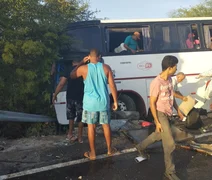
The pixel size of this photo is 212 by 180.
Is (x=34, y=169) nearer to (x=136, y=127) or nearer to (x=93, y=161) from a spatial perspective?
(x=93, y=161)

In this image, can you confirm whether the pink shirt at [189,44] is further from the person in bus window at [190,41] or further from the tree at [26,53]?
the tree at [26,53]

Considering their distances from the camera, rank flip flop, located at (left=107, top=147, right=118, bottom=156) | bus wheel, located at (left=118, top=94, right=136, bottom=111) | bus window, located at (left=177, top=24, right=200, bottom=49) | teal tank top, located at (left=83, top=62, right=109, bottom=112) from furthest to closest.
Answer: bus window, located at (left=177, top=24, right=200, bottom=49) → bus wheel, located at (left=118, top=94, right=136, bottom=111) → flip flop, located at (left=107, top=147, right=118, bottom=156) → teal tank top, located at (left=83, top=62, right=109, bottom=112)

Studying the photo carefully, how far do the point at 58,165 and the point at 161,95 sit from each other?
197cm

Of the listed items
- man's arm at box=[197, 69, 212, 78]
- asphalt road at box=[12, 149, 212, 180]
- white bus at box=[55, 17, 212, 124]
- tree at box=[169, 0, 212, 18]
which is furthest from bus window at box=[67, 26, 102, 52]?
tree at box=[169, 0, 212, 18]

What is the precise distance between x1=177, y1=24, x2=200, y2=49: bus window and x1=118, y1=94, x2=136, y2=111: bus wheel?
6.74ft

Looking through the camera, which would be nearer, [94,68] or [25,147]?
[94,68]

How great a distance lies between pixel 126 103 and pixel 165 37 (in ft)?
6.81

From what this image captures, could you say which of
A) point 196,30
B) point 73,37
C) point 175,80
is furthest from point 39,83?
point 196,30

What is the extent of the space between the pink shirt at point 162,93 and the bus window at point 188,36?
13.3 feet

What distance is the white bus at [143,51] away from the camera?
7.45 m

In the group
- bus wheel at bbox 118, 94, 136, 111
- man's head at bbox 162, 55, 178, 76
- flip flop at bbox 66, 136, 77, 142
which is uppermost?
man's head at bbox 162, 55, 178, 76

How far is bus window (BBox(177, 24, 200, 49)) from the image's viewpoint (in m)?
8.09

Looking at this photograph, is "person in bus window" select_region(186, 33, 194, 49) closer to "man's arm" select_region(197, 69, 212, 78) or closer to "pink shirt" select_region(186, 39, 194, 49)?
"pink shirt" select_region(186, 39, 194, 49)

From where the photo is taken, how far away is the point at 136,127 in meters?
6.87
